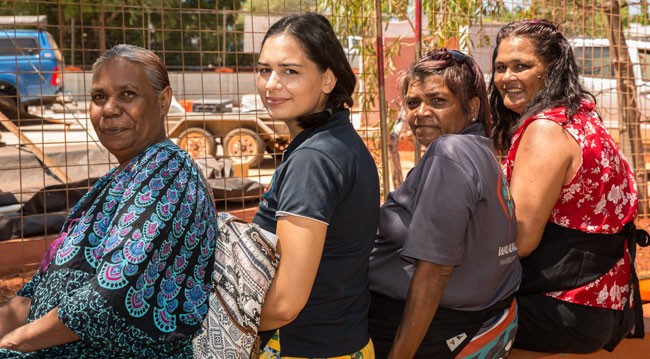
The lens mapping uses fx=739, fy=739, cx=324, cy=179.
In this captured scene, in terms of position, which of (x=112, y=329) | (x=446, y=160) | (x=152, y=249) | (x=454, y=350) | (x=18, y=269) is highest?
(x=446, y=160)

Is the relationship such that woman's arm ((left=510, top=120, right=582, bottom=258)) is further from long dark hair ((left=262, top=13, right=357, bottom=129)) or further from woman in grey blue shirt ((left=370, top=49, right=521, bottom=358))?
long dark hair ((left=262, top=13, right=357, bottom=129))

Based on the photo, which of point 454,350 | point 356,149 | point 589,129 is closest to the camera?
point 356,149

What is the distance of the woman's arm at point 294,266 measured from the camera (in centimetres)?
200

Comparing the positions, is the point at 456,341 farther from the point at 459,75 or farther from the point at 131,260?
the point at 131,260

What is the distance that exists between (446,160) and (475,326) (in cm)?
62

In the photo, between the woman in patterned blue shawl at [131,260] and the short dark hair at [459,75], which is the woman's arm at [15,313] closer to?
the woman in patterned blue shawl at [131,260]

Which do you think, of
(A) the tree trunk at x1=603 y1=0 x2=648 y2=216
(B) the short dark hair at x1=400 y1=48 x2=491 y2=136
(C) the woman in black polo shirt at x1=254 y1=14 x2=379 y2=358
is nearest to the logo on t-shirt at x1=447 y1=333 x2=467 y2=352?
(C) the woman in black polo shirt at x1=254 y1=14 x2=379 y2=358

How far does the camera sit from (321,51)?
2.21 metres

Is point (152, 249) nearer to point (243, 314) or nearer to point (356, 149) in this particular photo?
point (243, 314)

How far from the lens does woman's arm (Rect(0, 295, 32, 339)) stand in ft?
8.02

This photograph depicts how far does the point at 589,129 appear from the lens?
2.82 metres

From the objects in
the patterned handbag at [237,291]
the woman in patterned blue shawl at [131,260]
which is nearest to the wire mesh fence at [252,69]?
the woman in patterned blue shawl at [131,260]

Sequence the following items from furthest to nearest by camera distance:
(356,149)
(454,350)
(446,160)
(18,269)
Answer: (18,269)
(454,350)
(446,160)
(356,149)

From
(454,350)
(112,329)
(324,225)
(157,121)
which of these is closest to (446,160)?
(324,225)
